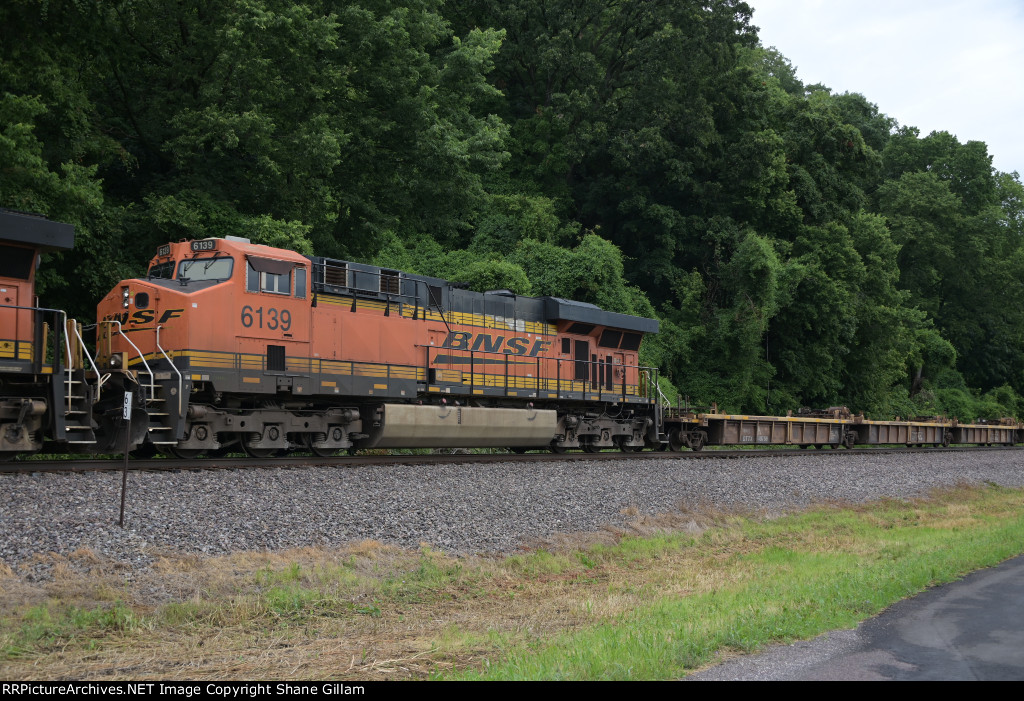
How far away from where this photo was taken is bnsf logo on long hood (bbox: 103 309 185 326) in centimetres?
1413

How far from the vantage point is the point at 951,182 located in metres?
60.5

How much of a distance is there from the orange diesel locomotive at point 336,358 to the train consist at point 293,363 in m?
0.03

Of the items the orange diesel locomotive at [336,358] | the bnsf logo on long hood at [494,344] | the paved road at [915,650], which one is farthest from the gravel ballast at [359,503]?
the paved road at [915,650]

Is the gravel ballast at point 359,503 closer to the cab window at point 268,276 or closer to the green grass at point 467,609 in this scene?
the green grass at point 467,609

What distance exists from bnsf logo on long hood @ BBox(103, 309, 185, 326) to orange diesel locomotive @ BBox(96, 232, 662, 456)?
0.03 meters

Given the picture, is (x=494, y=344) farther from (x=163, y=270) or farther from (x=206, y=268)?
(x=163, y=270)

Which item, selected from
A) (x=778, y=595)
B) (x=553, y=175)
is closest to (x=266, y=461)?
(x=778, y=595)

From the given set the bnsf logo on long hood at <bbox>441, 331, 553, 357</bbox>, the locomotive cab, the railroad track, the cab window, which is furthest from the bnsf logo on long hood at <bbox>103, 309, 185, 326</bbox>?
the bnsf logo on long hood at <bbox>441, 331, 553, 357</bbox>

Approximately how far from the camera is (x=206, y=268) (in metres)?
14.9

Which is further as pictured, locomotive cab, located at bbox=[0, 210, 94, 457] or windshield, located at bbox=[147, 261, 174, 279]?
windshield, located at bbox=[147, 261, 174, 279]

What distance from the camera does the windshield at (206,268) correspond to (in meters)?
14.7

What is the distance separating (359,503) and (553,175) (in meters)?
29.5

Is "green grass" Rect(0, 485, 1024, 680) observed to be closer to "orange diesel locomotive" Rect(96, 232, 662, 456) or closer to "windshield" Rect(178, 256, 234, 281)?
"orange diesel locomotive" Rect(96, 232, 662, 456)
